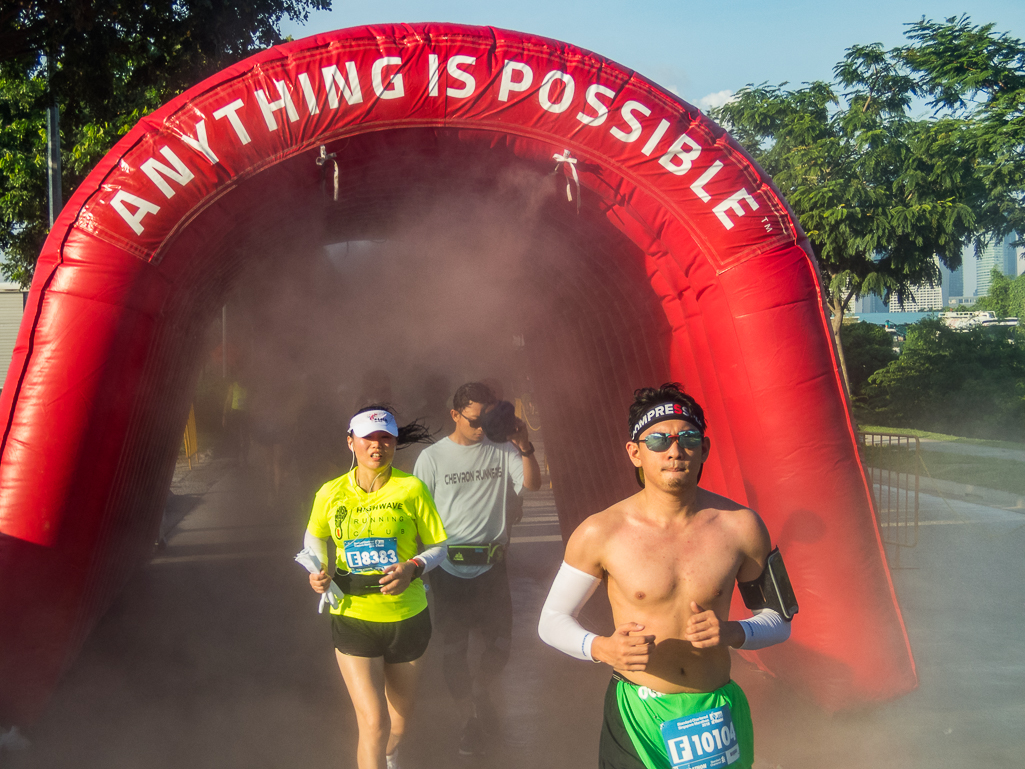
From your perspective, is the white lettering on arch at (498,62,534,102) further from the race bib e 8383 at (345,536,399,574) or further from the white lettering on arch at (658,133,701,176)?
the race bib e 8383 at (345,536,399,574)

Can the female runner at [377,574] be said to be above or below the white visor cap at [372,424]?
below

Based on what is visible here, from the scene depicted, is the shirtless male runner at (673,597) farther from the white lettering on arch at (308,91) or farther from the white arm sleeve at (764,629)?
the white lettering on arch at (308,91)

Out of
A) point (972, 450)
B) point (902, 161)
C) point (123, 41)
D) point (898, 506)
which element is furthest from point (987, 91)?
point (123, 41)

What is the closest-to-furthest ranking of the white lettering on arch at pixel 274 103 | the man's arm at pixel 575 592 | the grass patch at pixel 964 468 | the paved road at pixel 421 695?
1. the man's arm at pixel 575 592
2. the paved road at pixel 421 695
3. the white lettering on arch at pixel 274 103
4. the grass patch at pixel 964 468

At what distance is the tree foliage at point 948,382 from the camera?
21.7 m

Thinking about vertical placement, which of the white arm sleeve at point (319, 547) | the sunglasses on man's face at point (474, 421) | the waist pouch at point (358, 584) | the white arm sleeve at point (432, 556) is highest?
the sunglasses on man's face at point (474, 421)

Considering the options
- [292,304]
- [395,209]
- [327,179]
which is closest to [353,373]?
[292,304]

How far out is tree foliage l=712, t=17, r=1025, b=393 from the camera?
612 inches

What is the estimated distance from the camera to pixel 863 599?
4230 mm

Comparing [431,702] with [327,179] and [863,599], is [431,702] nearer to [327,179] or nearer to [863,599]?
[863,599]

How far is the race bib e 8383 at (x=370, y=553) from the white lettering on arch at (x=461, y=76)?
7.39 ft

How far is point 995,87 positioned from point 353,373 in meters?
13.2

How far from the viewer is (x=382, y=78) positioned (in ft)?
14.2

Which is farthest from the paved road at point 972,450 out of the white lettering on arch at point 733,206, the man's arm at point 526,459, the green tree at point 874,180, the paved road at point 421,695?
the man's arm at point 526,459
